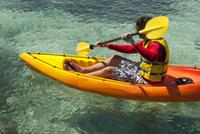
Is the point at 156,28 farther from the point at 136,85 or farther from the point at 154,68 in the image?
the point at 136,85

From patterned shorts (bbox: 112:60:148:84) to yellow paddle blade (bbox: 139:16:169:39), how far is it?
635 millimetres

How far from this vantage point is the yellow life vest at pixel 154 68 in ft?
18.2

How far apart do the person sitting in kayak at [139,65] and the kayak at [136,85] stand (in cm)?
15

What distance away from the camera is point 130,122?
18.9 feet

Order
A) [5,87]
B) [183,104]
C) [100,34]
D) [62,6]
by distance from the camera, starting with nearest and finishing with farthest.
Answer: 1. [183,104]
2. [5,87]
3. [100,34]
4. [62,6]

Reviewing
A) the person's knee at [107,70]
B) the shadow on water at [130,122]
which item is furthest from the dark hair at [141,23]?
the shadow on water at [130,122]

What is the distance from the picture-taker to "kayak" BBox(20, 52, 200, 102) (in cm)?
566

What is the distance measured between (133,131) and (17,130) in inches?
62.2

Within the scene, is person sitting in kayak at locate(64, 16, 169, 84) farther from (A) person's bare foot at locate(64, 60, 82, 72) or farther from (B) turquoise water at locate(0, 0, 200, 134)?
(B) turquoise water at locate(0, 0, 200, 134)

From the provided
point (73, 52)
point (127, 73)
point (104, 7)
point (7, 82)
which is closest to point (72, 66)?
point (127, 73)

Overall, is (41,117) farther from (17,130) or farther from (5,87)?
(5,87)

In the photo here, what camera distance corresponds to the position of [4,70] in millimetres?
7051

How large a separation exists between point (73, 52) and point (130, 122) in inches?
102

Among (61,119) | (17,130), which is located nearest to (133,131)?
(61,119)
